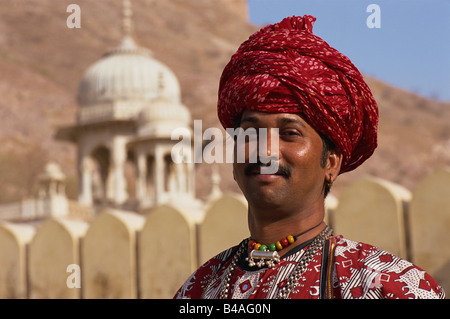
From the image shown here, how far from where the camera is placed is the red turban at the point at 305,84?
2.40 metres

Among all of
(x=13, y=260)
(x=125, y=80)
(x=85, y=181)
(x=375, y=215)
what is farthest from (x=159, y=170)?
(x=375, y=215)

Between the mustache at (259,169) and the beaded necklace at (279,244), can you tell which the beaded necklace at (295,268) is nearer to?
the beaded necklace at (279,244)

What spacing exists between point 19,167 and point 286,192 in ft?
153

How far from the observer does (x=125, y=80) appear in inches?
1022

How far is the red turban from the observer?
7.86 feet

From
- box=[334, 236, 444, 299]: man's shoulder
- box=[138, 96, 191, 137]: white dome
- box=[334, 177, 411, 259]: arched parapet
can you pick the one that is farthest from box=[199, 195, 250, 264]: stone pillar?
box=[138, 96, 191, 137]: white dome

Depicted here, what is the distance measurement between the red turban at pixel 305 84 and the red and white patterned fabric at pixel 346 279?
1.12ft

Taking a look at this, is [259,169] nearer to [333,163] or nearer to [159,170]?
[333,163]

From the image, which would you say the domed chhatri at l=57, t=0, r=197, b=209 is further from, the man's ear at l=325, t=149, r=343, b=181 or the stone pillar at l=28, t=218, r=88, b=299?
the man's ear at l=325, t=149, r=343, b=181

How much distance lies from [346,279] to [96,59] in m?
72.4

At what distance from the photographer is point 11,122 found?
180 feet

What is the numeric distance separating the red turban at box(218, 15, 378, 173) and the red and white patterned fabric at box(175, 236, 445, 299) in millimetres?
341
